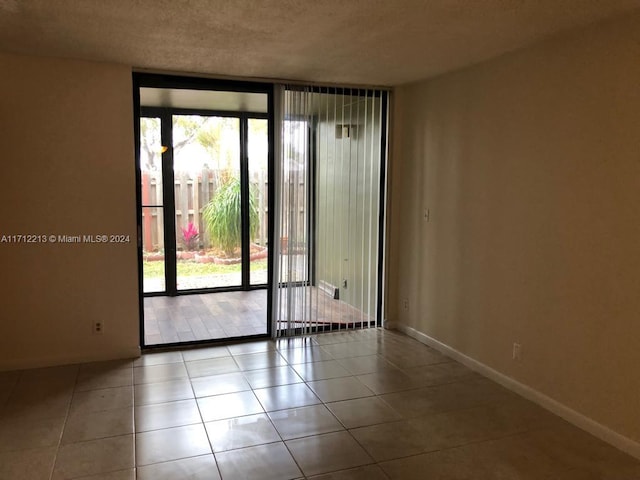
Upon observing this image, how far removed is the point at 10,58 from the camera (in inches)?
143

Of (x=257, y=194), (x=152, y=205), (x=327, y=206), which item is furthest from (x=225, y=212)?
(x=327, y=206)

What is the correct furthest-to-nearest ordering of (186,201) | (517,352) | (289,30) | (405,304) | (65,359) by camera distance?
(186,201)
(405,304)
(65,359)
(517,352)
(289,30)

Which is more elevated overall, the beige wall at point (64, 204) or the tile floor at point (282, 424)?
the beige wall at point (64, 204)

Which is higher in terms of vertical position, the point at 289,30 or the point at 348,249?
the point at 289,30

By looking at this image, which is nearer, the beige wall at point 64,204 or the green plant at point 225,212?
the beige wall at point 64,204

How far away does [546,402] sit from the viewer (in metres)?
3.26

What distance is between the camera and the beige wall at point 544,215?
274 centimetres

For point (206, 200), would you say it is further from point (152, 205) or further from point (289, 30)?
point (289, 30)

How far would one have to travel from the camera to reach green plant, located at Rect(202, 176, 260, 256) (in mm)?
6410

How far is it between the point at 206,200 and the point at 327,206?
190cm

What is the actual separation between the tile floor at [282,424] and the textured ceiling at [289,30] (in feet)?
7.56

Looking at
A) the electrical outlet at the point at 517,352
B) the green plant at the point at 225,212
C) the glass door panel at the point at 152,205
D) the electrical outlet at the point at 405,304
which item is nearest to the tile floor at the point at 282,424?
the electrical outlet at the point at 517,352

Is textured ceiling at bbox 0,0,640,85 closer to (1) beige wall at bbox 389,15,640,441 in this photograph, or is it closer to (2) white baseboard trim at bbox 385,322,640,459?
(1) beige wall at bbox 389,15,640,441

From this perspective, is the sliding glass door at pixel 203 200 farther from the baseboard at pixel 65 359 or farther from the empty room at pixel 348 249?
the baseboard at pixel 65 359
